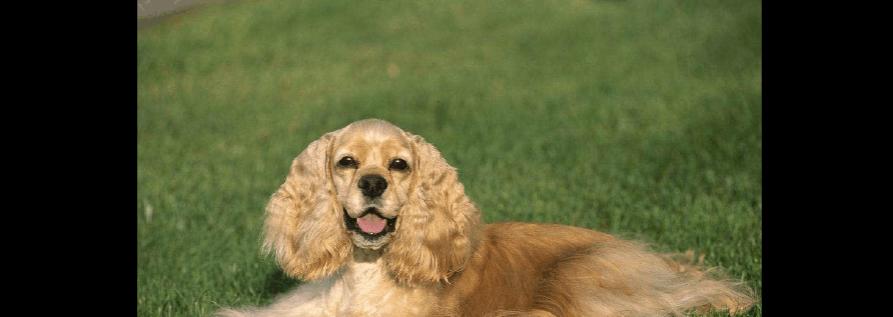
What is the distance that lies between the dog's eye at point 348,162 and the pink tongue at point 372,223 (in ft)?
0.87

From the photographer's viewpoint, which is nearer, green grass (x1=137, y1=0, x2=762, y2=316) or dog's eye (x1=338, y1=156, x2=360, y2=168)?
dog's eye (x1=338, y1=156, x2=360, y2=168)

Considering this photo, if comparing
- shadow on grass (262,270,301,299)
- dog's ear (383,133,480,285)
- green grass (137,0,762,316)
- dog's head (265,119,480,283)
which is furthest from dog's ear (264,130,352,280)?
shadow on grass (262,270,301,299)

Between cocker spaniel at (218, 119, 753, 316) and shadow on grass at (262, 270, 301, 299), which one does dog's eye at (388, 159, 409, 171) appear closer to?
cocker spaniel at (218, 119, 753, 316)

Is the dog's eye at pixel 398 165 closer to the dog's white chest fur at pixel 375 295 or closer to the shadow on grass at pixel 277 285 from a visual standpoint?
the dog's white chest fur at pixel 375 295

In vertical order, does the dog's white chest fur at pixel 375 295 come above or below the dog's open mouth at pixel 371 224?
below

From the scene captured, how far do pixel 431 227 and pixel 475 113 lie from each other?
916 cm

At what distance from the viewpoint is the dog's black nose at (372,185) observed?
4.82 metres

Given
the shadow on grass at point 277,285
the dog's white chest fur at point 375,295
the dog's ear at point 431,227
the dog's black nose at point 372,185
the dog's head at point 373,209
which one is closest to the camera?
the dog's black nose at point 372,185

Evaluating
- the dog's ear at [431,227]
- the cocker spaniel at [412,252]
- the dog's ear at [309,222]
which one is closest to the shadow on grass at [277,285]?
the cocker spaniel at [412,252]

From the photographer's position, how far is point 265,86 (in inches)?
675

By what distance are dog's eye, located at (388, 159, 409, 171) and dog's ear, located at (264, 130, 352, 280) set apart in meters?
0.40

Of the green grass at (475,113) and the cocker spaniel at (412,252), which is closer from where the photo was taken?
Result: the cocker spaniel at (412,252)

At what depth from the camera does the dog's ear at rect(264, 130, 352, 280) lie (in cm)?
522

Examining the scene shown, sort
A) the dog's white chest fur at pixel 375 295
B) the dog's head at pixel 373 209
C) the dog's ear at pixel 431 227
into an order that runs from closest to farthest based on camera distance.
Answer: the dog's head at pixel 373 209 < the dog's ear at pixel 431 227 < the dog's white chest fur at pixel 375 295
